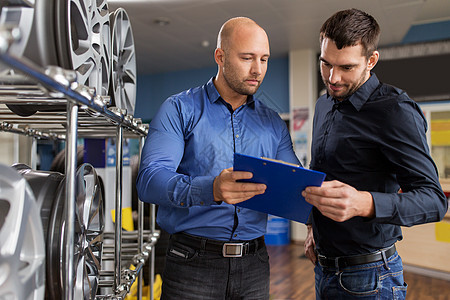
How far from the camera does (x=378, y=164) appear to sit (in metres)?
1.63

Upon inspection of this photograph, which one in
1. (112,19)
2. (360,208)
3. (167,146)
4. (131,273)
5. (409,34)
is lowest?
(131,273)

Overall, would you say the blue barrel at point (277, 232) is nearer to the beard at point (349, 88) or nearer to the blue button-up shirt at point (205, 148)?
the blue button-up shirt at point (205, 148)

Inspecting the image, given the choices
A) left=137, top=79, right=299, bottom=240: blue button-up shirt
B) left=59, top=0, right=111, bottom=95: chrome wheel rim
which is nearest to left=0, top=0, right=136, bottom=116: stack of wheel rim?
left=59, top=0, right=111, bottom=95: chrome wheel rim

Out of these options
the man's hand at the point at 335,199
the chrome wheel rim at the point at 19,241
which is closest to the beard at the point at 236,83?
A: the man's hand at the point at 335,199

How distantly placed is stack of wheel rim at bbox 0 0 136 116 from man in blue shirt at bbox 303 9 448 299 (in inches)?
33.9

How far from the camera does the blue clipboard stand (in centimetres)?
114

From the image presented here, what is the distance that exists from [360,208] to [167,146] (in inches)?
→ 28.0

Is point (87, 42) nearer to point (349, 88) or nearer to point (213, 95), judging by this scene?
point (213, 95)

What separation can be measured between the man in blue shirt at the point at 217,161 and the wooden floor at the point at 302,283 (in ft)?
9.14

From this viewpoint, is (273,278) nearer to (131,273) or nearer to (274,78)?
(131,273)

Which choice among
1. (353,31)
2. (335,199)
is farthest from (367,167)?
(353,31)

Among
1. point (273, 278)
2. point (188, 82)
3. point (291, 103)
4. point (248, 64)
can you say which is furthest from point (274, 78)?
point (248, 64)

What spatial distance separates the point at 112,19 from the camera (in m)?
1.73

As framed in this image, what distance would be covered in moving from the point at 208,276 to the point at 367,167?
75 cm
